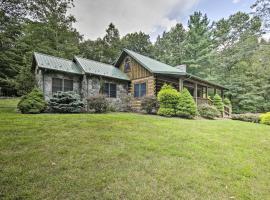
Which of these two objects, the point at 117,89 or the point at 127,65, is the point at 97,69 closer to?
the point at 117,89

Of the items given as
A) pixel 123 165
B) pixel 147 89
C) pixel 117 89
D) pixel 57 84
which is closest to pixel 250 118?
pixel 147 89

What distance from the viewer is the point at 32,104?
1026 centimetres

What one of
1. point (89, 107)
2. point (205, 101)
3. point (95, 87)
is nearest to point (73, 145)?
point (89, 107)

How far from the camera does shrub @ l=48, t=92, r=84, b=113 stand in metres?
11.2

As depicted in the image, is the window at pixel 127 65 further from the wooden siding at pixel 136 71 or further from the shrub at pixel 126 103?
the shrub at pixel 126 103

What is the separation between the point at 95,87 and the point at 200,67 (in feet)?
66.1

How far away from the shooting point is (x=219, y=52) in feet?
96.9

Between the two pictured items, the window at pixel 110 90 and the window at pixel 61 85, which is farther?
the window at pixel 110 90

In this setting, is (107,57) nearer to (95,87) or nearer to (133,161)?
(95,87)

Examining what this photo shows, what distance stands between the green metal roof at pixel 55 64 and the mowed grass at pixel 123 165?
20.5 ft

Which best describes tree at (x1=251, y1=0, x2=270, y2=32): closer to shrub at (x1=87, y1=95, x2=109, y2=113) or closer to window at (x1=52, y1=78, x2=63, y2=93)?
shrub at (x1=87, y1=95, x2=109, y2=113)

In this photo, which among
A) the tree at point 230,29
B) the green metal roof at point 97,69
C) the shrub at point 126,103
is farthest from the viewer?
the tree at point 230,29

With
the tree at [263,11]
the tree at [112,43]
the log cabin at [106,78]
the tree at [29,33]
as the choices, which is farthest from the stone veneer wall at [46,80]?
the tree at [112,43]

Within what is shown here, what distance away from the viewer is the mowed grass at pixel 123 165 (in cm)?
331
